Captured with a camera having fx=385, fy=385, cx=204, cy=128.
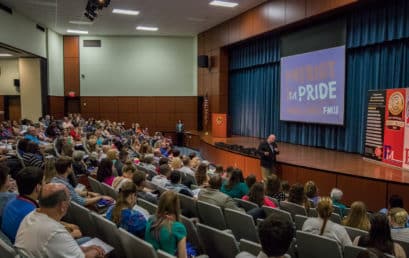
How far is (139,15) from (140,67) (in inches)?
187

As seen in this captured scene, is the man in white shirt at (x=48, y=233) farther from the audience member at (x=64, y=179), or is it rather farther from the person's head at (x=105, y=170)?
the person's head at (x=105, y=170)

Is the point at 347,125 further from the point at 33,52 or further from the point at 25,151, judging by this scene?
the point at 33,52

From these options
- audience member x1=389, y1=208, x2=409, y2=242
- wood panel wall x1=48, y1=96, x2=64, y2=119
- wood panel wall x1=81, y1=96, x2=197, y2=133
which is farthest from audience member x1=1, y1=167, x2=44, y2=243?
wood panel wall x1=81, y1=96, x2=197, y2=133

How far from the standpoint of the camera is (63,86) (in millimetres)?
18734

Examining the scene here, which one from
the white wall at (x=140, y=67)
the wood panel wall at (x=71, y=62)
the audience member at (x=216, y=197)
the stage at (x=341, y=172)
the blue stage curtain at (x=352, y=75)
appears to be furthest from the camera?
the white wall at (x=140, y=67)

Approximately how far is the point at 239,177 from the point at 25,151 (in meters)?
3.41

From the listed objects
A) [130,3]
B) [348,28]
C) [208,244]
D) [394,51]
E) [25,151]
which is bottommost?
[208,244]

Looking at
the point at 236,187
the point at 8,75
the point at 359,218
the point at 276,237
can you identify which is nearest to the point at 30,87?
the point at 8,75

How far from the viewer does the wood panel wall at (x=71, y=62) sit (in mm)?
18672

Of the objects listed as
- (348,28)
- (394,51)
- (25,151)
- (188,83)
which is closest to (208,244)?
(25,151)

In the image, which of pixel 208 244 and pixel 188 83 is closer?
pixel 208 244

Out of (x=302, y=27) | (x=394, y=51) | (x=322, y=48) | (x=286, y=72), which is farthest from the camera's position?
(x=286, y=72)

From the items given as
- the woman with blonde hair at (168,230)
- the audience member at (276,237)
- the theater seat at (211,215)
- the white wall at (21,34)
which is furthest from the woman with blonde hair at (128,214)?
the white wall at (21,34)

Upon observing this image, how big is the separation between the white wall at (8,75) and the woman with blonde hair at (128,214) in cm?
1563
